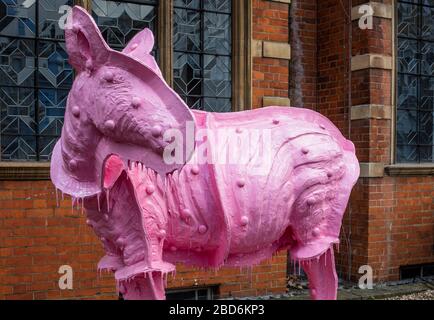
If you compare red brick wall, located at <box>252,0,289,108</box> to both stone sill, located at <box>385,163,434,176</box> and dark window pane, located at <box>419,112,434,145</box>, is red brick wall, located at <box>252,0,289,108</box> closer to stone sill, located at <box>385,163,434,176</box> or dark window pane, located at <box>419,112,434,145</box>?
stone sill, located at <box>385,163,434,176</box>

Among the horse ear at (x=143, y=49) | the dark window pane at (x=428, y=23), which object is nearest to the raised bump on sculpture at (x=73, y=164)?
the horse ear at (x=143, y=49)

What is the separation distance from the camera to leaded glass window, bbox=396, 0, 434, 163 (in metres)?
6.50

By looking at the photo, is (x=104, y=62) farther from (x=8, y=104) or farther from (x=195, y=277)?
(x=195, y=277)

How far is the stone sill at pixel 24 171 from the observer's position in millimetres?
4449

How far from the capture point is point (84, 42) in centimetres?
203

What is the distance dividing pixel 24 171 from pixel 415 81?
5.00 meters

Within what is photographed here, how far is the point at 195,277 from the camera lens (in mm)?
5230

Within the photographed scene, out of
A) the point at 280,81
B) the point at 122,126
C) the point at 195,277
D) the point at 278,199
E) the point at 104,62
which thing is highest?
the point at 280,81

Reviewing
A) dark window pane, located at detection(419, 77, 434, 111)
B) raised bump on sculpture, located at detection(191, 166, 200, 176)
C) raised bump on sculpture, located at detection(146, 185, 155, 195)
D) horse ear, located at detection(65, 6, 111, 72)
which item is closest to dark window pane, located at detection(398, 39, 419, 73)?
dark window pane, located at detection(419, 77, 434, 111)

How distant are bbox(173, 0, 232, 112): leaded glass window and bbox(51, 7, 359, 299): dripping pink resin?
9.30ft

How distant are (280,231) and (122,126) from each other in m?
1.03

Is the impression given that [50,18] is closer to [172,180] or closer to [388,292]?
[172,180]

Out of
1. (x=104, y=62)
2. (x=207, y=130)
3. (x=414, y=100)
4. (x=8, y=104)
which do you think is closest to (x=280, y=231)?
(x=207, y=130)
